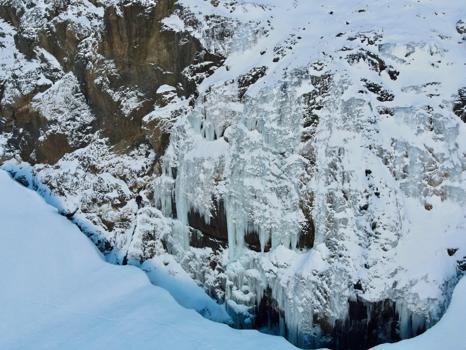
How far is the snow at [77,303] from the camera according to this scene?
1070 centimetres

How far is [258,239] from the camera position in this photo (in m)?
12.6

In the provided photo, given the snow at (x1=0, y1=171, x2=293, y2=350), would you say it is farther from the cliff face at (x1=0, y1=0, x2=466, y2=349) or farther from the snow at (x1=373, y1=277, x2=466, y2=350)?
the snow at (x1=373, y1=277, x2=466, y2=350)

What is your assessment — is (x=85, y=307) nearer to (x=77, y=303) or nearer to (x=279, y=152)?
(x=77, y=303)

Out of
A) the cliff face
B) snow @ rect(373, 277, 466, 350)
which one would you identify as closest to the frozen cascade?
the cliff face

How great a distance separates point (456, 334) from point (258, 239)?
453 centimetres


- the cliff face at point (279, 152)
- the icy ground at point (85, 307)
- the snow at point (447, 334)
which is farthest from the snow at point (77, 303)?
the snow at point (447, 334)

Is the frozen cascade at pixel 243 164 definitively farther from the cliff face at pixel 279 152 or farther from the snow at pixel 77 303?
the snow at pixel 77 303

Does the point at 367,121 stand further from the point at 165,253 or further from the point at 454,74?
the point at 165,253

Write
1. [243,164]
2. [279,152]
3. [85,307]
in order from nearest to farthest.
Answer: [85,307]
[279,152]
[243,164]

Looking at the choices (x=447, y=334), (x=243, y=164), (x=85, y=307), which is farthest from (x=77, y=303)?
(x=447, y=334)

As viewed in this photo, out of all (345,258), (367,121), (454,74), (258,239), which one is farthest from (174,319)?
(454,74)

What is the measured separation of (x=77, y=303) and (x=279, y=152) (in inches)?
212

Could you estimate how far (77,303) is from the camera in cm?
1180

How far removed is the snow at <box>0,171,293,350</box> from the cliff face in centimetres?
147
